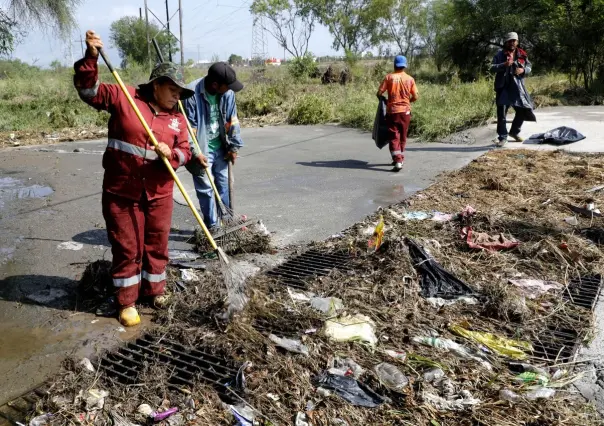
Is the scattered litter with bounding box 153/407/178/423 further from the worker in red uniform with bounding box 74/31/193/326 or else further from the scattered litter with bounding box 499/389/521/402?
the scattered litter with bounding box 499/389/521/402

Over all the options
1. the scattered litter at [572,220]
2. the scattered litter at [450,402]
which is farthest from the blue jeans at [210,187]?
the scattered litter at [572,220]

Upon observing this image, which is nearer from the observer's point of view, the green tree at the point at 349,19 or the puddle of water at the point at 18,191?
the puddle of water at the point at 18,191

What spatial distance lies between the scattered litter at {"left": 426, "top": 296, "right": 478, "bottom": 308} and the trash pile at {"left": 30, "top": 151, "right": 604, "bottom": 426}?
0.01 metres

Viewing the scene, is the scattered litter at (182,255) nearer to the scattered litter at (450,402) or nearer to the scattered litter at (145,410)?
the scattered litter at (145,410)

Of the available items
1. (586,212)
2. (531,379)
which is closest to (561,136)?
(586,212)

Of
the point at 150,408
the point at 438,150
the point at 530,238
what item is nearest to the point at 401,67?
the point at 438,150

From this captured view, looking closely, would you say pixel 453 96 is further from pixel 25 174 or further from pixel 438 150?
pixel 25 174

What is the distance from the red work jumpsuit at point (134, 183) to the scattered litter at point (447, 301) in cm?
200

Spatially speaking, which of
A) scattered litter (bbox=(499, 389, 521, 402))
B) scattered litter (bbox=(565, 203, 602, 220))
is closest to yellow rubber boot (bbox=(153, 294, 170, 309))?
scattered litter (bbox=(499, 389, 521, 402))

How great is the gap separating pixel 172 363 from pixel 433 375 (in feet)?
5.05

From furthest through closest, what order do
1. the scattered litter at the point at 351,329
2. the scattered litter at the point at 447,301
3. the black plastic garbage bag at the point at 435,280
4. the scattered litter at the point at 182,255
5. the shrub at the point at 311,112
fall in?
the shrub at the point at 311,112 < the scattered litter at the point at 182,255 < the black plastic garbage bag at the point at 435,280 < the scattered litter at the point at 447,301 < the scattered litter at the point at 351,329

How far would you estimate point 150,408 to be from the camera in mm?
2635

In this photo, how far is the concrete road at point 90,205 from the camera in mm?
3471

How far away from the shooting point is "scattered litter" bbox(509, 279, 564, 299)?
3.92 metres
